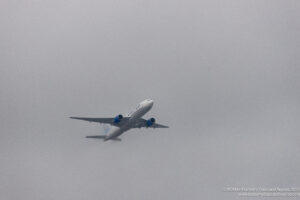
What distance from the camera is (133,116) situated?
121125mm

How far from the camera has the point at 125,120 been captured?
124 m

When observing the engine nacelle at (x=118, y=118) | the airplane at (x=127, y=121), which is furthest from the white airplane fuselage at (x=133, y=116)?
the engine nacelle at (x=118, y=118)

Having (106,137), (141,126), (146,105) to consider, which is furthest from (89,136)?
(146,105)

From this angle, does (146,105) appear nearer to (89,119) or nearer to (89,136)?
(89,119)

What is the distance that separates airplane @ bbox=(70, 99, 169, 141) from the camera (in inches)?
4665

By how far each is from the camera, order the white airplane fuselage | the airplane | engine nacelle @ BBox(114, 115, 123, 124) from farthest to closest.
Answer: engine nacelle @ BBox(114, 115, 123, 124)
the airplane
the white airplane fuselage

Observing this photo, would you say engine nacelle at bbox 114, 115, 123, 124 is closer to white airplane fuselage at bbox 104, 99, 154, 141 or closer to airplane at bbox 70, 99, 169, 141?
airplane at bbox 70, 99, 169, 141

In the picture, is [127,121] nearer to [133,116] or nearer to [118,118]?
[118,118]

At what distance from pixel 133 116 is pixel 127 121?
3549 millimetres

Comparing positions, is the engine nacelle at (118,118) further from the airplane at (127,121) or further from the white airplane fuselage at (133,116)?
the white airplane fuselage at (133,116)

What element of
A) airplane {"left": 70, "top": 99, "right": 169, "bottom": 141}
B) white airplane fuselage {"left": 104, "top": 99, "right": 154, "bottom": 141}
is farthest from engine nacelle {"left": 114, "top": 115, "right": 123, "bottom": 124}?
white airplane fuselage {"left": 104, "top": 99, "right": 154, "bottom": 141}

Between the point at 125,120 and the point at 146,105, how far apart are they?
8.81 meters

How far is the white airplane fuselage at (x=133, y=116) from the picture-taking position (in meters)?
118

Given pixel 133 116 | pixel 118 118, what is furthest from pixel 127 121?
pixel 133 116
